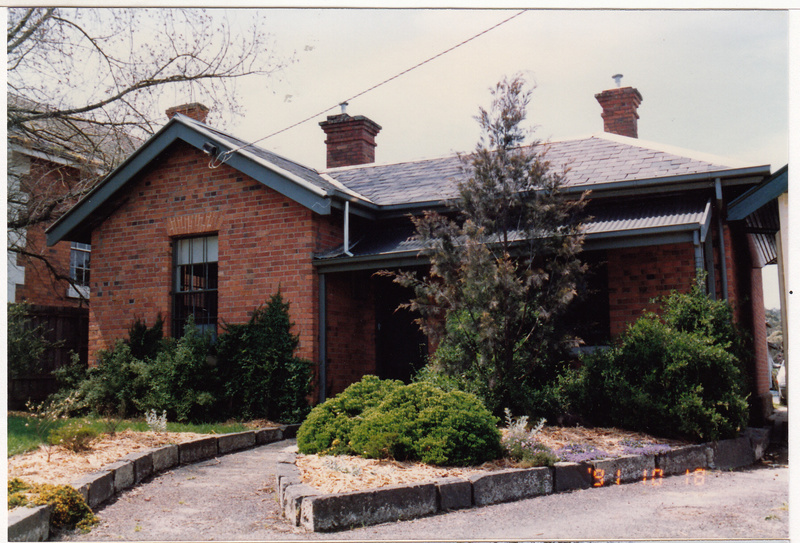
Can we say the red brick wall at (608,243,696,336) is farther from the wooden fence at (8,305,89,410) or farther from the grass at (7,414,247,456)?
the wooden fence at (8,305,89,410)

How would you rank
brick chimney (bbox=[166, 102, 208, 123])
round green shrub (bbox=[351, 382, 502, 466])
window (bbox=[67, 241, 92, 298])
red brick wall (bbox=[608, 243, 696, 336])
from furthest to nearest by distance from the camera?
window (bbox=[67, 241, 92, 298]) < brick chimney (bbox=[166, 102, 208, 123]) < red brick wall (bbox=[608, 243, 696, 336]) < round green shrub (bbox=[351, 382, 502, 466])

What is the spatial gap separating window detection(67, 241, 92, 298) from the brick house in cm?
211

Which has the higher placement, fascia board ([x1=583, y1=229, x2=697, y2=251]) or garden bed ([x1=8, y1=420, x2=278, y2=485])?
fascia board ([x1=583, y1=229, x2=697, y2=251])

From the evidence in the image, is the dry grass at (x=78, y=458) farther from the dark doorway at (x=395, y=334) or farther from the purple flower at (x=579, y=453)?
the dark doorway at (x=395, y=334)

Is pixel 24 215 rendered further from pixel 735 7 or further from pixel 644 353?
pixel 735 7

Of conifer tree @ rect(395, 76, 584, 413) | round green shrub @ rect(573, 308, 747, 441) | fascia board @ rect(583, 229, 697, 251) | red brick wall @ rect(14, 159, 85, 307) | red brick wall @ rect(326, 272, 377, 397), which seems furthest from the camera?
red brick wall @ rect(14, 159, 85, 307)

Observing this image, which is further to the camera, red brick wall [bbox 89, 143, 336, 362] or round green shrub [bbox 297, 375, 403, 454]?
red brick wall [bbox 89, 143, 336, 362]

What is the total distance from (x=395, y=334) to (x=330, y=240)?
6.37ft

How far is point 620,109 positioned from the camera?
1491 cm

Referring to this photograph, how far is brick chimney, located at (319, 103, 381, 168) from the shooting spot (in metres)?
15.4

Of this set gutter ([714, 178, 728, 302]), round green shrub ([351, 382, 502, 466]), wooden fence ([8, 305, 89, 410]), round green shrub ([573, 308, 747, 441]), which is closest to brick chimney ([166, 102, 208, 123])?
wooden fence ([8, 305, 89, 410])

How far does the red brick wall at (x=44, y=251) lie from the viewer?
12.4 m

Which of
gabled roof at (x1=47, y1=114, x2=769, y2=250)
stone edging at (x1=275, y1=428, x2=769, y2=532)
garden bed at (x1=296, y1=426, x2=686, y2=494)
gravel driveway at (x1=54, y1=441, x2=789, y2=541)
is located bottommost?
gravel driveway at (x1=54, y1=441, x2=789, y2=541)

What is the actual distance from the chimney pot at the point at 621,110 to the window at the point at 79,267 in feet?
37.6
